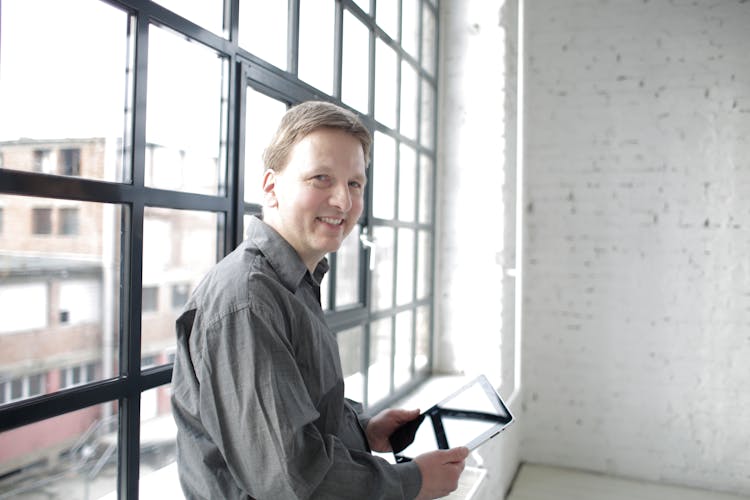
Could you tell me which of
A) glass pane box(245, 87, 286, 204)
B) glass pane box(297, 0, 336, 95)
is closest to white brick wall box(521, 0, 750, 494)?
glass pane box(297, 0, 336, 95)

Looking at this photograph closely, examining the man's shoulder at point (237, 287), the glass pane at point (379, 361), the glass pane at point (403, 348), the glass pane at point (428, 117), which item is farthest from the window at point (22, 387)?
the glass pane at point (428, 117)

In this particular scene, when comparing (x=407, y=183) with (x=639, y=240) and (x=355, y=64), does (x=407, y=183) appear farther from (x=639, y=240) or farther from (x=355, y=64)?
(x=639, y=240)

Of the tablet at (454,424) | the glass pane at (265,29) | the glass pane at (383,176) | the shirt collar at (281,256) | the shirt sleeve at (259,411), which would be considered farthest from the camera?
the glass pane at (383,176)

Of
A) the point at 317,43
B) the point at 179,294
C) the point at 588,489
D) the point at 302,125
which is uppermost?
the point at 317,43

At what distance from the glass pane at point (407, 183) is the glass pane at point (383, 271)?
0.21m

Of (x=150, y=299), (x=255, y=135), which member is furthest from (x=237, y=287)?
(x=255, y=135)

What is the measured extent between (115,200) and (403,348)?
2186 millimetres

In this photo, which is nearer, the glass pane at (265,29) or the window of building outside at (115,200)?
the window of building outside at (115,200)

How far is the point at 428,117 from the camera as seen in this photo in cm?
340

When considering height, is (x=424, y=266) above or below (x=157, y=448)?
above

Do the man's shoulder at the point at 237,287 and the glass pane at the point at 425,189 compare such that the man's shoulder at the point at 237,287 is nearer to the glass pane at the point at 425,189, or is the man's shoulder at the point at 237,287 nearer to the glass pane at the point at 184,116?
the glass pane at the point at 184,116

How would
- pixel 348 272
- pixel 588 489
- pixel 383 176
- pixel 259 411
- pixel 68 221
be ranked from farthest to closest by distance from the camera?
1. pixel 588 489
2. pixel 383 176
3. pixel 348 272
4. pixel 68 221
5. pixel 259 411

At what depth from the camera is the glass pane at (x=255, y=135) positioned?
1.61 m

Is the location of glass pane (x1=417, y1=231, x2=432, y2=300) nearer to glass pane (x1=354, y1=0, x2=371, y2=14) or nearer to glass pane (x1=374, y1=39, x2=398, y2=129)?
glass pane (x1=374, y1=39, x2=398, y2=129)
